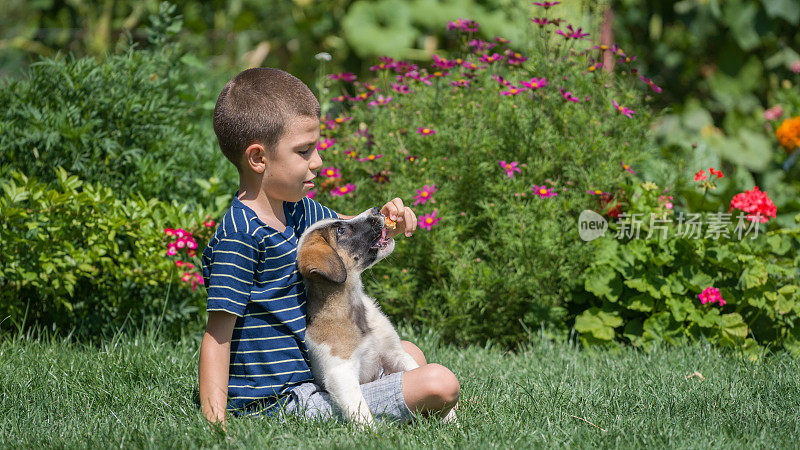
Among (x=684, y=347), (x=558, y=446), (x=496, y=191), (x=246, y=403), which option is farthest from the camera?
(x=496, y=191)

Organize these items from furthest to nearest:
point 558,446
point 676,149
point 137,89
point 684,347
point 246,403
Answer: point 676,149 → point 137,89 → point 684,347 → point 246,403 → point 558,446

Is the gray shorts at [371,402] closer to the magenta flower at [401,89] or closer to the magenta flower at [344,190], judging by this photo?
the magenta flower at [344,190]

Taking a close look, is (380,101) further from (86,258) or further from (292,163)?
(292,163)

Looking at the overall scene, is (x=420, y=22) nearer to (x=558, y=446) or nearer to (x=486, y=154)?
(x=486, y=154)

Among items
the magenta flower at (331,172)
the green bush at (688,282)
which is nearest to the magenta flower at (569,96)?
→ the green bush at (688,282)

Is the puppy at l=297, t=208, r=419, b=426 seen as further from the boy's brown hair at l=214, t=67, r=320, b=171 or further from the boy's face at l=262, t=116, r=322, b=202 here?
the boy's brown hair at l=214, t=67, r=320, b=171

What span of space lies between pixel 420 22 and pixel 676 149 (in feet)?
16.6

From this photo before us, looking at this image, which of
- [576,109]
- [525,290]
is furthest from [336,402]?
[576,109]

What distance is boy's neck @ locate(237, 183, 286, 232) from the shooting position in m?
2.69

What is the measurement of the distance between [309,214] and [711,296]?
7.49ft

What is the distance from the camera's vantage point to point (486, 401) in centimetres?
305

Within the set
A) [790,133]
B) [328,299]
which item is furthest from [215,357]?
[790,133]

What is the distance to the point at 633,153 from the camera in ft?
14.4

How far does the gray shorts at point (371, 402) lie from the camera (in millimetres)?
2611
